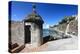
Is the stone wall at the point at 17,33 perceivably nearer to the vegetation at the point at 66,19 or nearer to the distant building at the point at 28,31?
the distant building at the point at 28,31

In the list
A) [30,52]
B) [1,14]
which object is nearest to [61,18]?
[30,52]

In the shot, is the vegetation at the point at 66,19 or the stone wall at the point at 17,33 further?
the vegetation at the point at 66,19

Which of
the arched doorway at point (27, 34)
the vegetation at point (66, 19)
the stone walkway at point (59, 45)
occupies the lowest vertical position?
the stone walkway at point (59, 45)

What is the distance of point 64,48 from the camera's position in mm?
2121

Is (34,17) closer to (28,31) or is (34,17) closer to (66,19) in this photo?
(28,31)

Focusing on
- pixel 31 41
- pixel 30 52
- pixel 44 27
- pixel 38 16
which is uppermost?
pixel 38 16

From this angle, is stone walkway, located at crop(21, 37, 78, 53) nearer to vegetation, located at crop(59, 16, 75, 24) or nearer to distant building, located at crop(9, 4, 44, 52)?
distant building, located at crop(9, 4, 44, 52)

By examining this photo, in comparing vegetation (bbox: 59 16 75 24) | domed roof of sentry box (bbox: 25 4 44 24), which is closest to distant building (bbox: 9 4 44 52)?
domed roof of sentry box (bbox: 25 4 44 24)

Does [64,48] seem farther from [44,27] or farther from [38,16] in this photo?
[38,16]

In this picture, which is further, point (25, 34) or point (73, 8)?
point (73, 8)

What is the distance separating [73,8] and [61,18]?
0.71 feet

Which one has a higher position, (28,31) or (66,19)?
(66,19)

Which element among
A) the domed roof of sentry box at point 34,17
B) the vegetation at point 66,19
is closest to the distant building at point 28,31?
the domed roof of sentry box at point 34,17

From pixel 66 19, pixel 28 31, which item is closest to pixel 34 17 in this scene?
pixel 28 31
